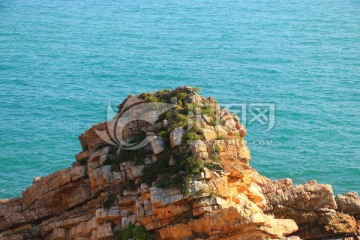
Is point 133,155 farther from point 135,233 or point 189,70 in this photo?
point 189,70

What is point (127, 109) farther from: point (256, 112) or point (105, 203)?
point (256, 112)

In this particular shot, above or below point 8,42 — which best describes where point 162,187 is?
below

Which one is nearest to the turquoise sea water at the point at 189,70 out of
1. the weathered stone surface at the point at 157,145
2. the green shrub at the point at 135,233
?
the weathered stone surface at the point at 157,145

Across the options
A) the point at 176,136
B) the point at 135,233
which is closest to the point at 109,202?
the point at 135,233

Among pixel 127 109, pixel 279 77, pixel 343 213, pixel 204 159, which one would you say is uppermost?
pixel 279 77

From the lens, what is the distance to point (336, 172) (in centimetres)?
6066

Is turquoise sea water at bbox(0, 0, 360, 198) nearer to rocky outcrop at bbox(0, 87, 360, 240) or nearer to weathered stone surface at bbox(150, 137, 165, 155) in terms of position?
rocky outcrop at bbox(0, 87, 360, 240)

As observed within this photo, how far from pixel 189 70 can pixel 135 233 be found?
157ft

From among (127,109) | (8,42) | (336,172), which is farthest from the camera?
(8,42)

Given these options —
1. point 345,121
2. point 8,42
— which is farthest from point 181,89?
point 8,42

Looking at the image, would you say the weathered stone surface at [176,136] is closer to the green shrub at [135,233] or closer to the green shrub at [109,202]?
the green shrub at [109,202]

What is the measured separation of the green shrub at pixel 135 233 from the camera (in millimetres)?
37031

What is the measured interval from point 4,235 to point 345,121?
38.5 meters

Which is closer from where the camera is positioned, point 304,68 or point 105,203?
point 105,203
